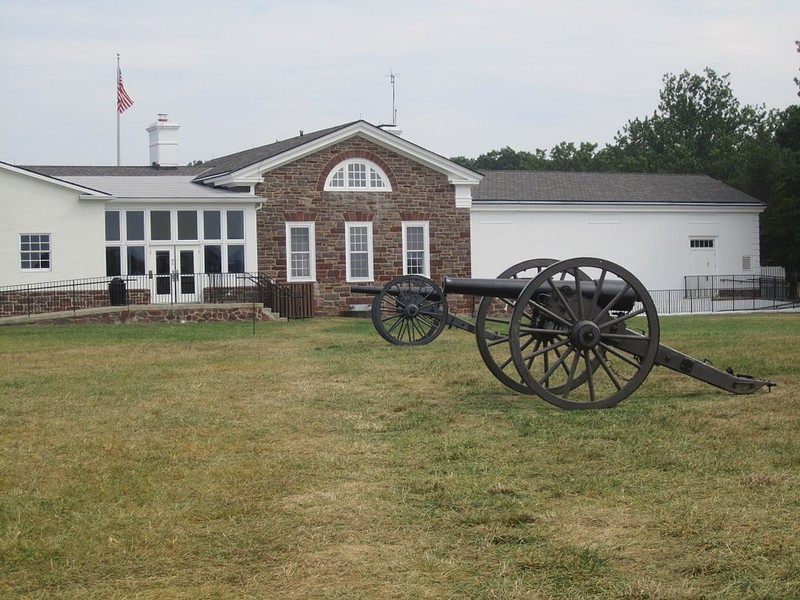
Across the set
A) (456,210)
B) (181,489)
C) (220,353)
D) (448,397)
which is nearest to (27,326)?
(220,353)

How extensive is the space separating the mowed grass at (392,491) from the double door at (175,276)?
65.8 ft

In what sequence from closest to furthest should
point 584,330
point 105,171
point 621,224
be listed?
1. point 584,330
2. point 105,171
3. point 621,224

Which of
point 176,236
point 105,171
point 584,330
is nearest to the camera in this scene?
point 584,330

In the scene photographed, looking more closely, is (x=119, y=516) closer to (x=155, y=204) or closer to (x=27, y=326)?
(x=27, y=326)

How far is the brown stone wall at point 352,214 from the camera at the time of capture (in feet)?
118

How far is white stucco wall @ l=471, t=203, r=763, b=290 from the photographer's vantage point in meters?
40.8

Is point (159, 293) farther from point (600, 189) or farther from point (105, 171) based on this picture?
point (600, 189)

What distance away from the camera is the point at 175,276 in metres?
34.4

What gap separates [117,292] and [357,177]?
809cm

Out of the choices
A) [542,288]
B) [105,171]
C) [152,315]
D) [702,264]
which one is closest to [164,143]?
[105,171]

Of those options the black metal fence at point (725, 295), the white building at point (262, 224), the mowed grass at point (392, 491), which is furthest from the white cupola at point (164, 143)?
the mowed grass at point (392, 491)

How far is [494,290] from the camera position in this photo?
1216 centimetres

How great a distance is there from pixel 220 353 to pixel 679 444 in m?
11.1

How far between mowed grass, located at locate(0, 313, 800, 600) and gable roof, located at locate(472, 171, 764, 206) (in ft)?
90.6
